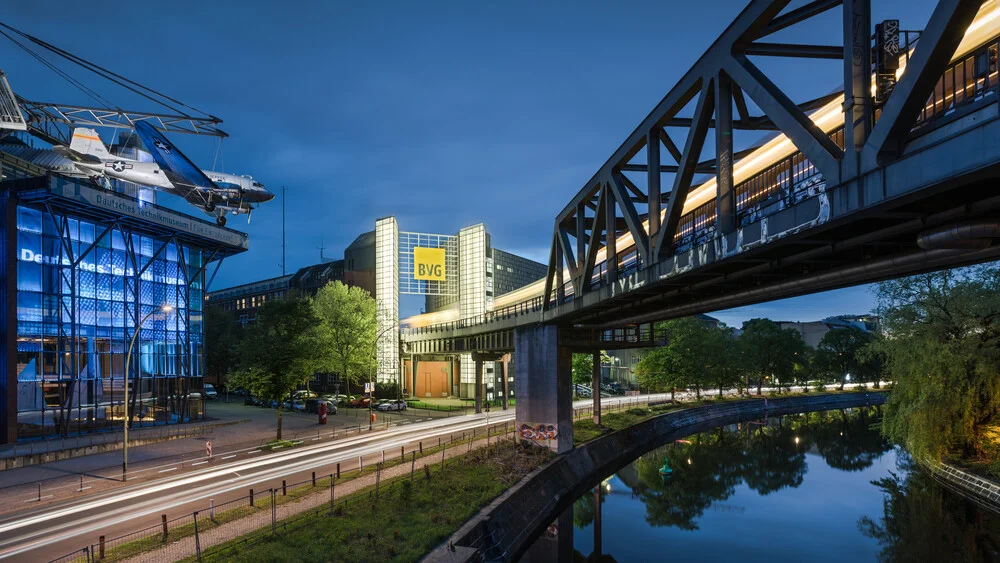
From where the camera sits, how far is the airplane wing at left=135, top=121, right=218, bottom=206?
4847cm

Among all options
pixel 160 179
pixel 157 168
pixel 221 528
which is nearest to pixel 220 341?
pixel 160 179

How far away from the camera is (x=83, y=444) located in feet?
130

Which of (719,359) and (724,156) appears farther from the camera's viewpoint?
(719,359)

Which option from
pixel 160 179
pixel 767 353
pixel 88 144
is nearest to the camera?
pixel 88 144

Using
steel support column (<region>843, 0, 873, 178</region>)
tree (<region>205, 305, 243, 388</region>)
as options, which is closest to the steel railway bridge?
steel support column (<region>843, 0, 873, 178</region>)

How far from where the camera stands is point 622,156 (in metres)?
25.3

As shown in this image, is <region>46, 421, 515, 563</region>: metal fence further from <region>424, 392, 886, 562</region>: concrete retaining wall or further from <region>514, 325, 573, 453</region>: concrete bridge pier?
<region>514, 325, 573, 453</region>: concrete bridge pier

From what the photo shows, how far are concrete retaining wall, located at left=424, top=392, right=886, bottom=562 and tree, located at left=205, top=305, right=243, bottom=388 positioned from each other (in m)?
58.5

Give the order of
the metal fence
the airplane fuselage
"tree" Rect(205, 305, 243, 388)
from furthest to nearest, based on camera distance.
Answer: "tree" Rect(205, 305, 243, 388), the airplane fuselage, the metal fence

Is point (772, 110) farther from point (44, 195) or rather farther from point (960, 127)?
point (44, 195)

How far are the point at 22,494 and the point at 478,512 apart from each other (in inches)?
852

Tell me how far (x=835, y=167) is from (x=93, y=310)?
2026 inches

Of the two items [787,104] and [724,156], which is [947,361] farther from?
[787,104]

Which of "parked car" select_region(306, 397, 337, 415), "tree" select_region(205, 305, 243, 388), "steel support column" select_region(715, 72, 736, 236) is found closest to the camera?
"steel support column" select_region(715, 72, 736, 236)
